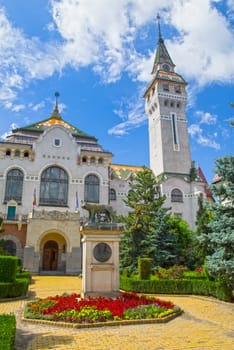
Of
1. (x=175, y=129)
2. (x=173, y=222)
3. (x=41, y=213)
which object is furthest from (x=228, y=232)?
(x=175, y=129)

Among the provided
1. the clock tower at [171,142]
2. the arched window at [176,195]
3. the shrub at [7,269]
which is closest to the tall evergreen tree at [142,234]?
the shrub at [7,269]

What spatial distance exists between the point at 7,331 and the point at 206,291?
12642 mm

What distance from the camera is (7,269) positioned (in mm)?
15445

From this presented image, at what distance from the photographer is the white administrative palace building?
3244cm

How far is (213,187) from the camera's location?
A: 13.0 m

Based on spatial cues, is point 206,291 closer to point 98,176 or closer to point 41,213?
point 41,213

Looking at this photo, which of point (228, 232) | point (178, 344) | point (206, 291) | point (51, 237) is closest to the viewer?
point (178, 344)

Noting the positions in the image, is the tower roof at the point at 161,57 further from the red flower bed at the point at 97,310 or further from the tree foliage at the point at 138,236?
the red flower bed at the point at 97,310

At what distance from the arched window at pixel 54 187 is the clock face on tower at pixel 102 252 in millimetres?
25039

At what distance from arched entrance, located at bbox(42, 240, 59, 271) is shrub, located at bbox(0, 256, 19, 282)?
19.8 meters

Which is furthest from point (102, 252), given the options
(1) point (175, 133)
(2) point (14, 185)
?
(1) point (175, 133)

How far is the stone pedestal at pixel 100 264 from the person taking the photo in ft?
41.2

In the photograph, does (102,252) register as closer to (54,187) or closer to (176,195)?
(54,187)

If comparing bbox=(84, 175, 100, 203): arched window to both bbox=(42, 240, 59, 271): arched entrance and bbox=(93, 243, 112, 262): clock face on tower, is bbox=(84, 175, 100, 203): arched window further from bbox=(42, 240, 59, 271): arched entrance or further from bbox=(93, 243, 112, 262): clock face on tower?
bbox=(93, 243, 112, 262): clock face on tower
